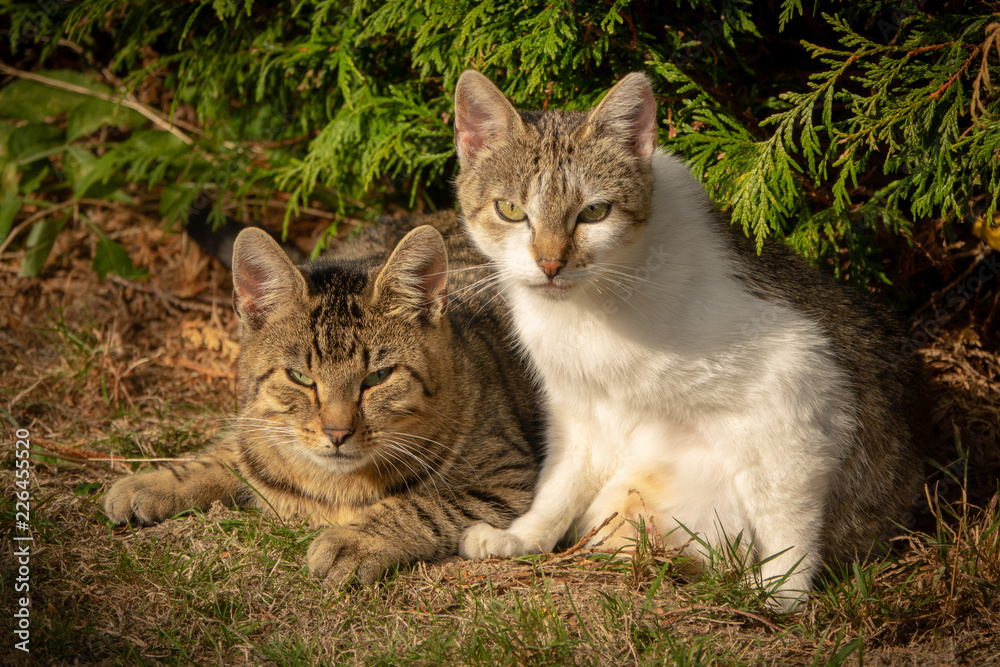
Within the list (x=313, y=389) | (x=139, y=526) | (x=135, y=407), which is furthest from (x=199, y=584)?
(x=135, y=407)

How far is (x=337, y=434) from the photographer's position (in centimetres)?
264

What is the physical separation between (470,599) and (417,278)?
Answer: 3.79 feet

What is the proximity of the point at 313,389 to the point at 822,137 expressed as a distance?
245cm

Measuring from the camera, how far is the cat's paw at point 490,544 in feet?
9.20

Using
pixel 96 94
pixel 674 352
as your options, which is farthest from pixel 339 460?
pixel 96 94

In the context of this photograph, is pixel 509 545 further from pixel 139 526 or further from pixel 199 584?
pixel 139 526

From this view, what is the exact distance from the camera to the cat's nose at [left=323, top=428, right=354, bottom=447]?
8.68 feet

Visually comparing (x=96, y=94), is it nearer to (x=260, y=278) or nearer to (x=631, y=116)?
(x=260, y=278)

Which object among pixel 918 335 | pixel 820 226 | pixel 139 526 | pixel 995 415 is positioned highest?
pixel 820 226

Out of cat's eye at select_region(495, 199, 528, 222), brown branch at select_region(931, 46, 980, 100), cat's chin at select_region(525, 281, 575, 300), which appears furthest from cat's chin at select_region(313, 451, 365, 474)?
brown branch at select_region(931, 46, 980, 100)

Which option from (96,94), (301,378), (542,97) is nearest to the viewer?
(301,378)

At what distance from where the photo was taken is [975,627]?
2.42 m

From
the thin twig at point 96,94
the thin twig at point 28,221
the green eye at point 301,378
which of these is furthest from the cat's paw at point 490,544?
the thin twig at point 28,221

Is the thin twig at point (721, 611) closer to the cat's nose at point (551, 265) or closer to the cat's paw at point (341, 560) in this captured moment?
the cat's paw at point (341, 560)
